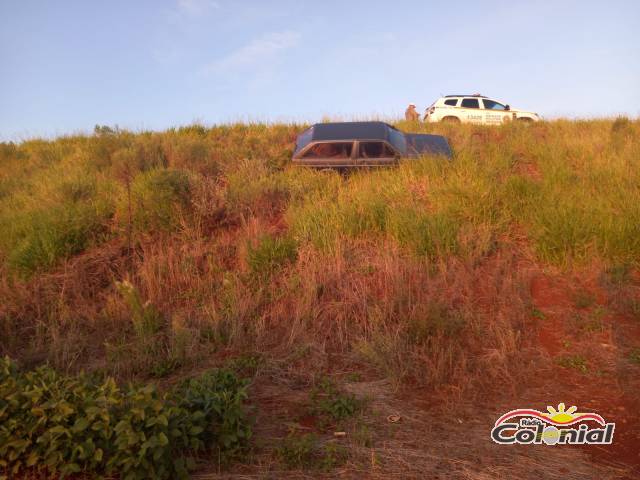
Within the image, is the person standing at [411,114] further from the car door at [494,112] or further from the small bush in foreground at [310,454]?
the small bush in foreground at [310,454]

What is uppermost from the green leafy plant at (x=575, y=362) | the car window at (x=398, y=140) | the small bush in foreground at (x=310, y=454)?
the car window at (x=398, y=140)

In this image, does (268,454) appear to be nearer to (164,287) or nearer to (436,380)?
(436,380)

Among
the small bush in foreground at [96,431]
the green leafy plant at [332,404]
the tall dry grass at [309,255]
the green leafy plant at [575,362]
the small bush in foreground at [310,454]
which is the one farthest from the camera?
the tall dry grass at [309,255]

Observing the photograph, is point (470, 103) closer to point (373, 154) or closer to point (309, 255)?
point (373, 154)

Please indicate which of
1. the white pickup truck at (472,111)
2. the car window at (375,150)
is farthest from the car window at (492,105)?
the car window at (375,150)

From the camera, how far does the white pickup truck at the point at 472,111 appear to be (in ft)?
51.3

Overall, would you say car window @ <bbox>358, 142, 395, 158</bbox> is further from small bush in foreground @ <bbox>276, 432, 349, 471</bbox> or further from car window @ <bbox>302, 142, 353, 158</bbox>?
small bush in foreground @ <bbox>276, 432, 349, 471</bbox>

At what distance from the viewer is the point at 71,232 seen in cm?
700

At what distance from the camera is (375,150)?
8555 mm

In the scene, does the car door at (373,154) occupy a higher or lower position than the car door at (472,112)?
lower

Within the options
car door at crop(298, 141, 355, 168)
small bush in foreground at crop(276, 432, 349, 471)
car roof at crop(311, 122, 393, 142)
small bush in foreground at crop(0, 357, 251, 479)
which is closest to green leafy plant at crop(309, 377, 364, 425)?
small bush in foreground at crop(276, 432, 349, 471)

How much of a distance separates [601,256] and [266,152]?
6986 millimetres

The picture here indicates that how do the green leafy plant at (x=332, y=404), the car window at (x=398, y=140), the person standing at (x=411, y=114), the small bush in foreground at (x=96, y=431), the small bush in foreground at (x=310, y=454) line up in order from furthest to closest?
the person standing at (x=411, y=114) → the car window at (x=398, y=140) → the green leafy plant at (x=332, y=404) → the small bush in foreground at (x=310, y=454) → the small bush in foreground at (x=96, y=431)

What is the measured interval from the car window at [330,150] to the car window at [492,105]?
927cm
